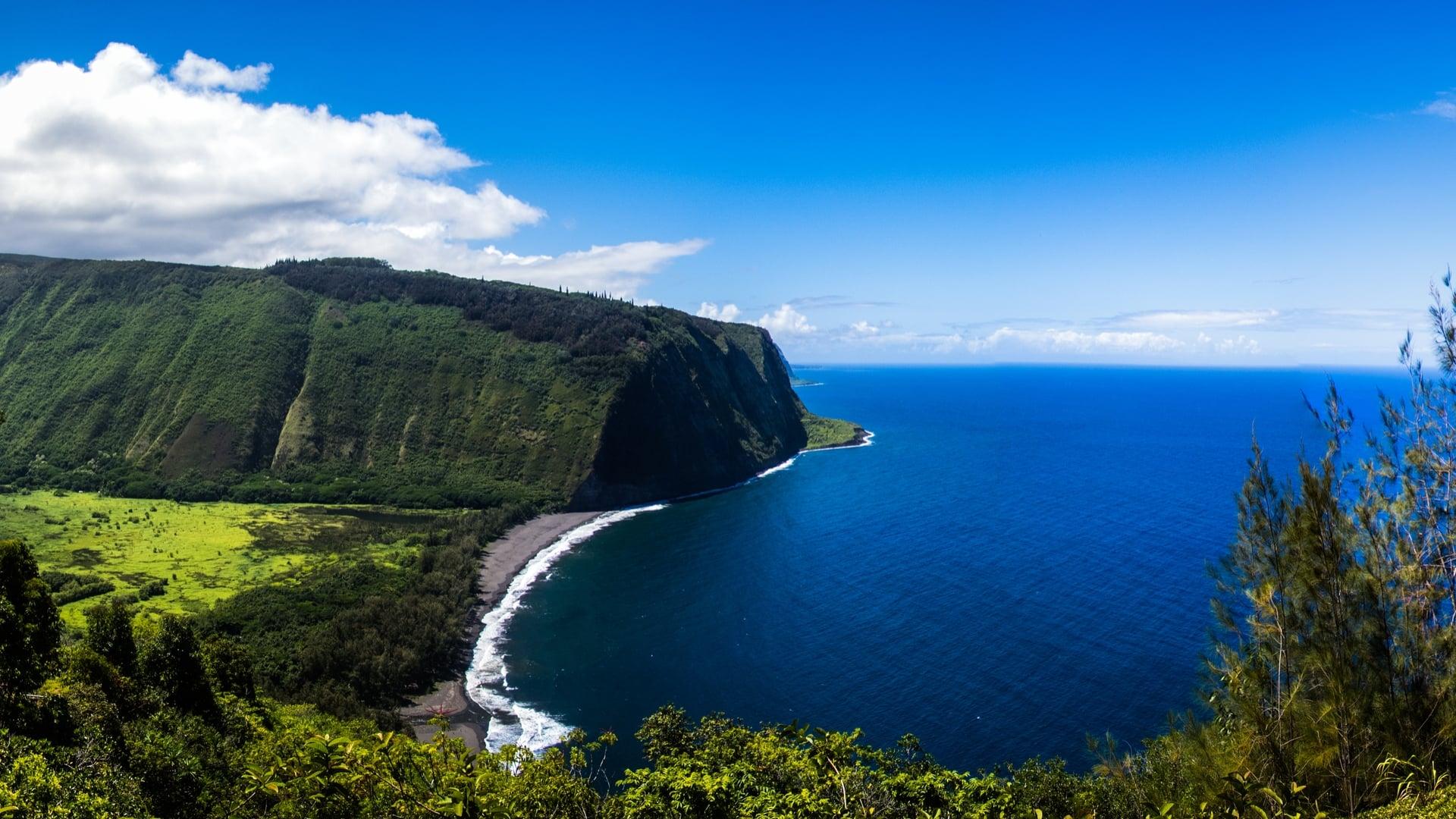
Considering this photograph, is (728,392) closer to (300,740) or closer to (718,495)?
(718,495)

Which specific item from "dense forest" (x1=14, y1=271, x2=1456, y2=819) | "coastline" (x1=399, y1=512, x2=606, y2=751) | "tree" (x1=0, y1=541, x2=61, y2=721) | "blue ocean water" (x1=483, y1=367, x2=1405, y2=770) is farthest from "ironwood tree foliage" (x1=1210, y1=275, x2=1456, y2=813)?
"tree" (x1=0, y1=541, x2=61, y2=721)

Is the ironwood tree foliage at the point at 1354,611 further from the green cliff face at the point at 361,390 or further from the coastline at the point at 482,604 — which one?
the green cliff face at the point at 361,390

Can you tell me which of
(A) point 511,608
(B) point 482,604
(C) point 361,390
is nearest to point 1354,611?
(A) point 511,608

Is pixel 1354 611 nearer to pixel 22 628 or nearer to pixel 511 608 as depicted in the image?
pixel 22 628

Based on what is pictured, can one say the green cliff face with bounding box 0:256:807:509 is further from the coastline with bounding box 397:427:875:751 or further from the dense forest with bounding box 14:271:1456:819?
the dense forest with bounding box 14:271:1456:819

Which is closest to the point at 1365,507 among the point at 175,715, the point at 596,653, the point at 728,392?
the point at 175,715
